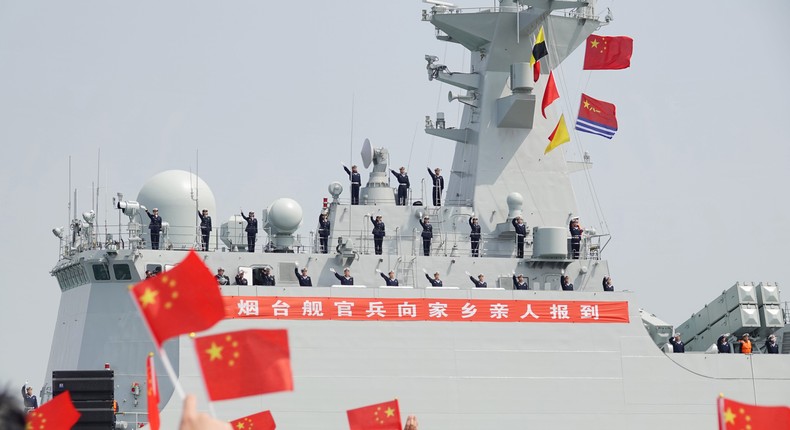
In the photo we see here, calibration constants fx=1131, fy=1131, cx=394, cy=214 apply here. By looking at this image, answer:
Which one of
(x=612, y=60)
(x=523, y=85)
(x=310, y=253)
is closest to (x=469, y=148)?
(x=523, y=85)

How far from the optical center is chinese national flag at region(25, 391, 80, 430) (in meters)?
12.2

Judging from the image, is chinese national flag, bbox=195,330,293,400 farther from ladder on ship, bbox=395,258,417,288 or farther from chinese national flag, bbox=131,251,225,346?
ladder on ship, bbox=395,258,417,288

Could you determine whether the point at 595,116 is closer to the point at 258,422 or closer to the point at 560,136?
the point at 560,136

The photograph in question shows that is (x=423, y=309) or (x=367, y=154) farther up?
(x=367, y=154)

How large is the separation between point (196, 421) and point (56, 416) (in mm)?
8023

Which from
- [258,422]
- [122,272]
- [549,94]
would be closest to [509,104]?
[549,94]

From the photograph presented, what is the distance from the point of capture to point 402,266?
77.4 feet

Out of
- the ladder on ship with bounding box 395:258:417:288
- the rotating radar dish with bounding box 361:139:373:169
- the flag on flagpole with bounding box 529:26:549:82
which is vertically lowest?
the ladder on ship with bounding box 395:258:417:288

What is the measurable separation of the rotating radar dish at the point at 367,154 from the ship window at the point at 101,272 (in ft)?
20.0

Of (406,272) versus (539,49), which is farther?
(539,49)

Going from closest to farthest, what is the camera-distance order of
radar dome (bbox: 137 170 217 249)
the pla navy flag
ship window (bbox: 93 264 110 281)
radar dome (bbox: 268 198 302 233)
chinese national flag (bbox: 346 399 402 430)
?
chinese national flag (bbox: 346 399 402 430), ship window (bbox: 93 264 110 281), radar dome (bbox: 268 198 302 233), radar dome (bbox: 137 170 217 249), the pla navy flag

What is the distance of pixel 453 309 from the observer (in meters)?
22.6

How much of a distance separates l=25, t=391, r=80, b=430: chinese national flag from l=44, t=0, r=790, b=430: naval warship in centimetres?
872

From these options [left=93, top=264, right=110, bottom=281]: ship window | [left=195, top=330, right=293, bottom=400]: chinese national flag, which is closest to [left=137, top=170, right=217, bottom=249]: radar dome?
[left=93, top=264, right=110, bottom=281]: ship window
